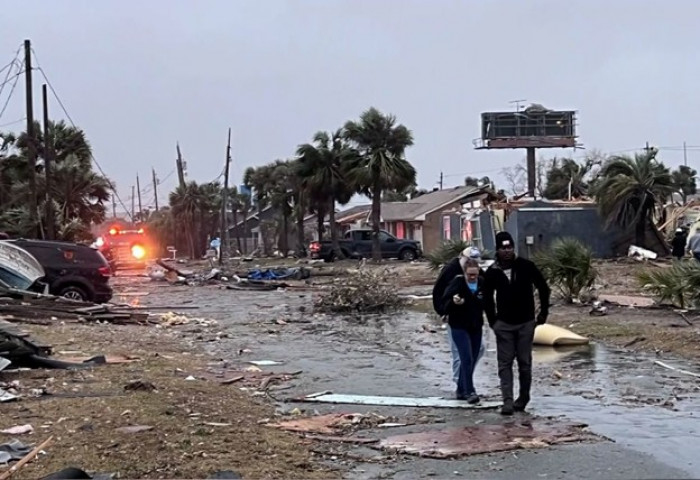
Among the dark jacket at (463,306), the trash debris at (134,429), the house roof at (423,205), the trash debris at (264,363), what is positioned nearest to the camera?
the trash debris at (134,429)

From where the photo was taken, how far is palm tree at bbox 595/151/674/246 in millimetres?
38344

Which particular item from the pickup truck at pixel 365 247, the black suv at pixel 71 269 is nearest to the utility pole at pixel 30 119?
the black suv at pixel 71 269

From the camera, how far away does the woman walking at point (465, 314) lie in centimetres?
1059

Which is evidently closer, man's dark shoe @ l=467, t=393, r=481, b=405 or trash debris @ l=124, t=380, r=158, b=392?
man's dark shoe @ l=467, t=393, r=481, b=405

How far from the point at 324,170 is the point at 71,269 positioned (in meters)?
33.2

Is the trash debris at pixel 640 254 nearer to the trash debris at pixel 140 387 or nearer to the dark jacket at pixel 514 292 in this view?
the dark jacket at pixel 514 292

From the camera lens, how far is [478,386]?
1216cm

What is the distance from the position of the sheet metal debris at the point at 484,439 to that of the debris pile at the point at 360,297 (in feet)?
52.6

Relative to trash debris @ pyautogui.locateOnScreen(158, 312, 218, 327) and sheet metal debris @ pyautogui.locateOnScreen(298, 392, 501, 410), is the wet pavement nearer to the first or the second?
sheet metal debris @ pyautogui.locateOnScreen(298, 392, 501, 410)

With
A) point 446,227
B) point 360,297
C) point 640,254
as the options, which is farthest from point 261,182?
point 360,297

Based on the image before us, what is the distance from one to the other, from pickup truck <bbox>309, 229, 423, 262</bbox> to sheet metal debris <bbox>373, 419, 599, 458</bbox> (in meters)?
44.9

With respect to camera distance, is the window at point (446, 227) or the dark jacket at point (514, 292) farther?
the window at point (446, 227)

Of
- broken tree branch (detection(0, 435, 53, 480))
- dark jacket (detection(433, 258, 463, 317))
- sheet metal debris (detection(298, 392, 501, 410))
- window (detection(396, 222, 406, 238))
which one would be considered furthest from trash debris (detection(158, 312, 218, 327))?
window (detection(396, 222, 406, 238))

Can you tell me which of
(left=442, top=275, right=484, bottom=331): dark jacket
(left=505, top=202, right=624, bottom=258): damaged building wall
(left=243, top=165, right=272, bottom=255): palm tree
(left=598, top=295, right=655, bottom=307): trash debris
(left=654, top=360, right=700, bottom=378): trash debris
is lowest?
(left=654, top=360, right=700, bottom=378): trash debris
